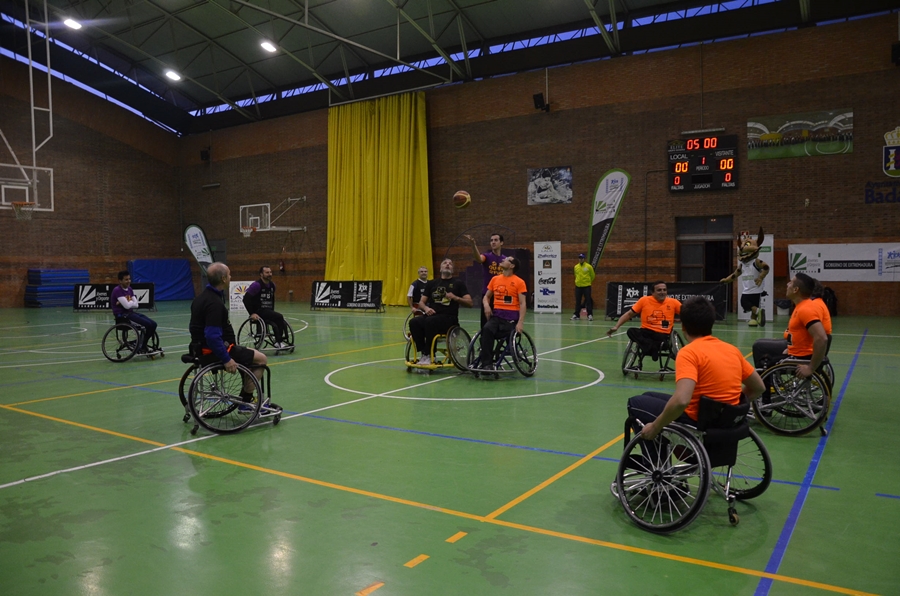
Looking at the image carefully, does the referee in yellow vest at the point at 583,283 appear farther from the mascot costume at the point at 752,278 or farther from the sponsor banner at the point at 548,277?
the mascot costume at the point at 752,278

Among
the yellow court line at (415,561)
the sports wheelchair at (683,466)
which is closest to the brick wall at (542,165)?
the sports wheelchair at (683,466)

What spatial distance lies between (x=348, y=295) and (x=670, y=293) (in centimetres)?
1069

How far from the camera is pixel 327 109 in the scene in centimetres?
2584

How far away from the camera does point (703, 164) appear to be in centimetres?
1841

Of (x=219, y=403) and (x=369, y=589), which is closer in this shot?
(x=369, y=589)

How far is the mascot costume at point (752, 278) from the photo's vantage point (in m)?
14.3

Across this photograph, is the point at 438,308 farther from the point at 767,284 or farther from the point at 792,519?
the point at 767,284

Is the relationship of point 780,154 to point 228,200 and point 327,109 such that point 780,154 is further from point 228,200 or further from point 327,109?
point 228,200

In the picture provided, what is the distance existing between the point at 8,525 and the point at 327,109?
939 inches

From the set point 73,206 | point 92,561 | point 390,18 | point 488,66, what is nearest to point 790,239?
point 488,66

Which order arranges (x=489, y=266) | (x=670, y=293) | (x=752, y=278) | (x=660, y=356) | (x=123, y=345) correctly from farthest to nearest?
(x=670, y=293) < (x=752, y=278) < (x=123, y=345) < (x=489, y=266) < (x=660, y=356)

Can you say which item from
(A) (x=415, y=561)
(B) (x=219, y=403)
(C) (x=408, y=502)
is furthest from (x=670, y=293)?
(A) (x=415, y=561)

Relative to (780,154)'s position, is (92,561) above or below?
below

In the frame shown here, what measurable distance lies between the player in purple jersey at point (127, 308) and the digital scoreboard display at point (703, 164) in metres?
14.5
